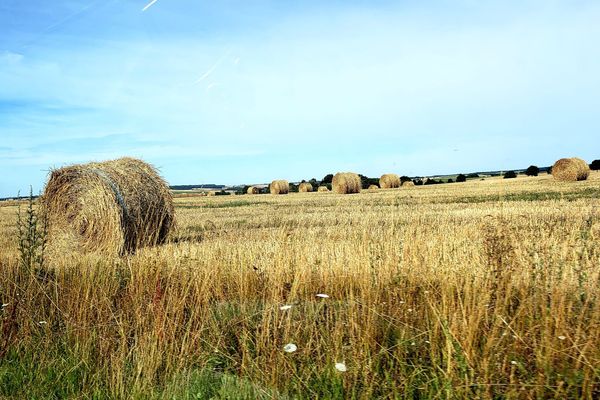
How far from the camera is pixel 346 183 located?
38.2 meters

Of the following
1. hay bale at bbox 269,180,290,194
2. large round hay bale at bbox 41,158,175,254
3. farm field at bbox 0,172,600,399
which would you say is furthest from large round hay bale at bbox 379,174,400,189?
farm field at bbox 0,172,600,399

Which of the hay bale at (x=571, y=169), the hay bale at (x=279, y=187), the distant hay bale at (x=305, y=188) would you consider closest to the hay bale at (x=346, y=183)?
the hay bale at (x=279, y=187)

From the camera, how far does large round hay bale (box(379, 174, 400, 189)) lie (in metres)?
46.4

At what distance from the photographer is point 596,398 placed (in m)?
3.17

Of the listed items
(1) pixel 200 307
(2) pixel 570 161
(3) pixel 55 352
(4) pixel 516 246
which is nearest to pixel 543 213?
(4) pixel 516 246

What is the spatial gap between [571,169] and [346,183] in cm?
1535

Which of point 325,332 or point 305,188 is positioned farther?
point 305,188

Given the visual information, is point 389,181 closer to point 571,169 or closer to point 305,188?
point 305,188

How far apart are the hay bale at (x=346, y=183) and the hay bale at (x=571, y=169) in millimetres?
14008

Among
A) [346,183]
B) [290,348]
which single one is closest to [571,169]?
[346,183]

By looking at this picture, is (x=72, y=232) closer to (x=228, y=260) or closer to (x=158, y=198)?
(x=158, y=198)

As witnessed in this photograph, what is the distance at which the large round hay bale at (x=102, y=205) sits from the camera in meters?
11.9

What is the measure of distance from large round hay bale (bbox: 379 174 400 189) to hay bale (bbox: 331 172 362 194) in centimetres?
814

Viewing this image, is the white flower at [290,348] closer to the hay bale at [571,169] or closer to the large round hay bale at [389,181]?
the hay bale at [571,169]
